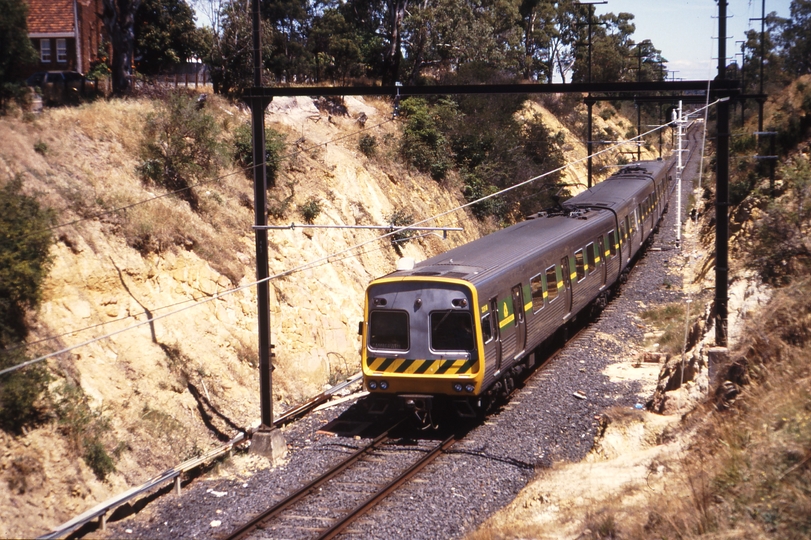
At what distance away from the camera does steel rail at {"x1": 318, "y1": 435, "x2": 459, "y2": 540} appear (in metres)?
9.45

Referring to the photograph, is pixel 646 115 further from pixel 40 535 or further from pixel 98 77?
pixel 40 535

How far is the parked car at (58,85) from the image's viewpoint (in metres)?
20.5

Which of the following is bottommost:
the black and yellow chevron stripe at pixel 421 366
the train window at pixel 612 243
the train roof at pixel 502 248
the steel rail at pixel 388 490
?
the steel rail at pixel 388 490

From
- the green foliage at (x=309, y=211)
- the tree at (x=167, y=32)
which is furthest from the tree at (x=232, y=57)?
the green foliage at (x=309, y=211)

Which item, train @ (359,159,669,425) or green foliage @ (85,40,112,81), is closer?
train @ (359,159,669,425)

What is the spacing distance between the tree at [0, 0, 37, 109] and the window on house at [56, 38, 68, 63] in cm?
703

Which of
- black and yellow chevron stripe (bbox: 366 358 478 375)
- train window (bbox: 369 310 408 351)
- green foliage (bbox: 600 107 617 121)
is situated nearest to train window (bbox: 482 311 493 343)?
black and yellow chevron stripe (bbox: 366 358 478 375)

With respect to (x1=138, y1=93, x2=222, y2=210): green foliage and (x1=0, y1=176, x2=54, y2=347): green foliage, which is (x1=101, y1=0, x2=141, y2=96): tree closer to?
(x1=138, y1=93, x2=222, y2=210): green foliage

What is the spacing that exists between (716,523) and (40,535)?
7551 mm

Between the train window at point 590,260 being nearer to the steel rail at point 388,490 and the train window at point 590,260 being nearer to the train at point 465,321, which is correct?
the train at point 465,321

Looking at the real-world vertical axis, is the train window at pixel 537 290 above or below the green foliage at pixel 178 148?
below

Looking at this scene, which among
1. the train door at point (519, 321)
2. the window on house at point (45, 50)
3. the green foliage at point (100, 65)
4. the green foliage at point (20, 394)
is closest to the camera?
the green foliage at point (20, 394)

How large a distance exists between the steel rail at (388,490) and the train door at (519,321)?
2262 mm

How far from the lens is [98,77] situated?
23.9m
